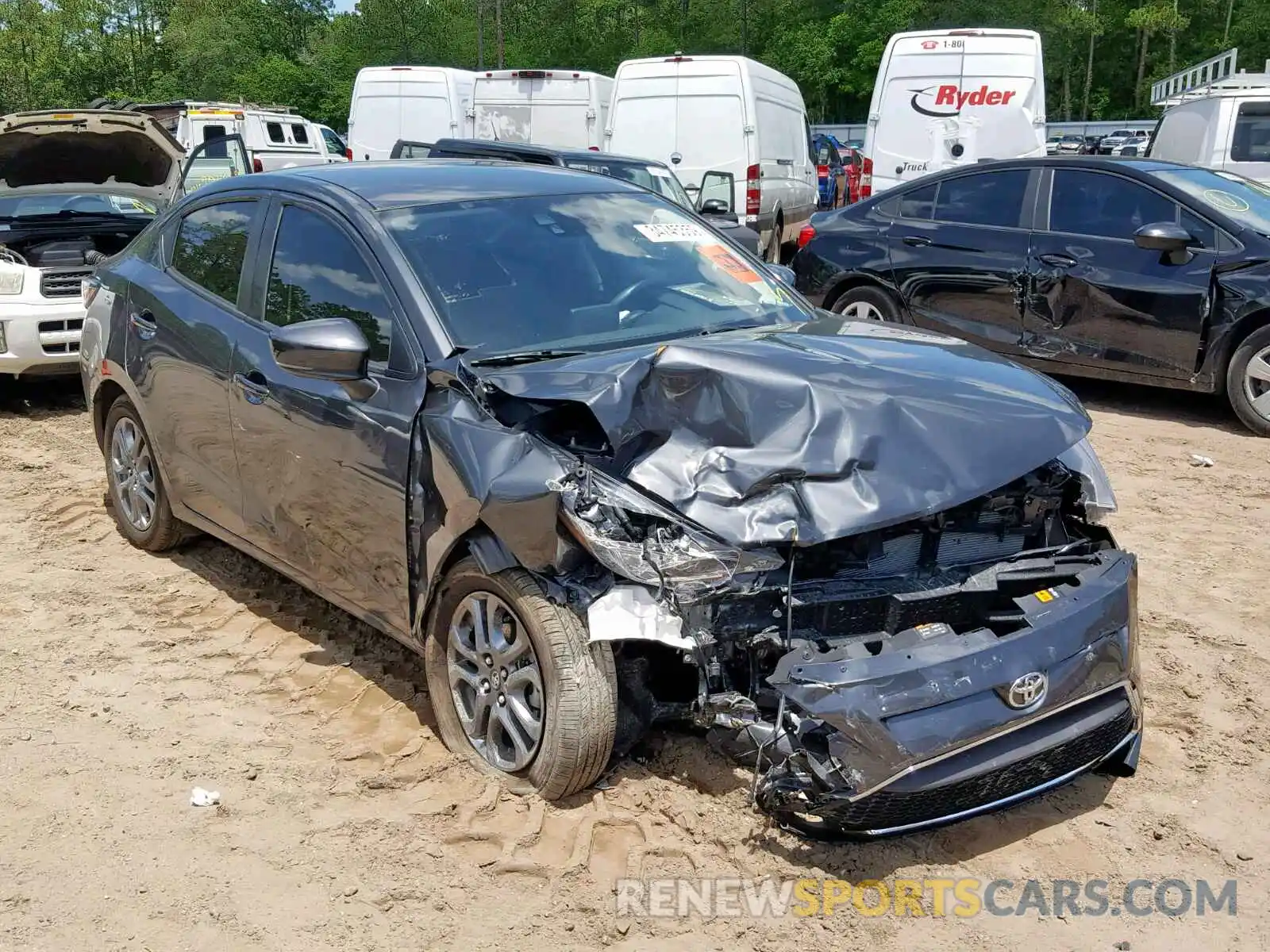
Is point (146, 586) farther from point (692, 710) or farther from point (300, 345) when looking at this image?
point (692, 710)

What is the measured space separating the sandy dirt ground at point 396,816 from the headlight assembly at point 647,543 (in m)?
A: 0.78

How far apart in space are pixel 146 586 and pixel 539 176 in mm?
2450

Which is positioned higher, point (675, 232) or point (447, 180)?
point (447, 180)

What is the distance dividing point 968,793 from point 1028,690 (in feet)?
0.99

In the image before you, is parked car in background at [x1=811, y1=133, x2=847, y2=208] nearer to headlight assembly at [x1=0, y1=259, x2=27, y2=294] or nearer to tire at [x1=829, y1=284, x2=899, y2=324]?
tire at [x1=829, y1=284, x2=899, y2=324]

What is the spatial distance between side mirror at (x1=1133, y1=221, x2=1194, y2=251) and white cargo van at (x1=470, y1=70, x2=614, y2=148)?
31.7 ft

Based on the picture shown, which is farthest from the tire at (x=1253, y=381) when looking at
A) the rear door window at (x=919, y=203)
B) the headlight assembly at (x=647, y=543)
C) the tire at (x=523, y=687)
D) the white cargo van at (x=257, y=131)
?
the white cargo van at (x=257, y=131)

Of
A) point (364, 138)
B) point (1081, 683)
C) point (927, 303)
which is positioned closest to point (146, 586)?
point (1081, 683)

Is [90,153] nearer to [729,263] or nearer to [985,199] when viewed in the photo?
[985,199]

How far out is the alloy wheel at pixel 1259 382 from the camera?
23.8ft

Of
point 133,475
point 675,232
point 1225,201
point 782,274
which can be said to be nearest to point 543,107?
point 1225,201

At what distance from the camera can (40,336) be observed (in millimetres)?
7906

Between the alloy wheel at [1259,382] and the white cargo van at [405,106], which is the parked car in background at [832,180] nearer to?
the white cargo van at [405,106]

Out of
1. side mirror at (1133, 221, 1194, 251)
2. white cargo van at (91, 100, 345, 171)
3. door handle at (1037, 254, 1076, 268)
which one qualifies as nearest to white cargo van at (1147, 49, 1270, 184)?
door handle at (1037, 254, 1076, 268)
